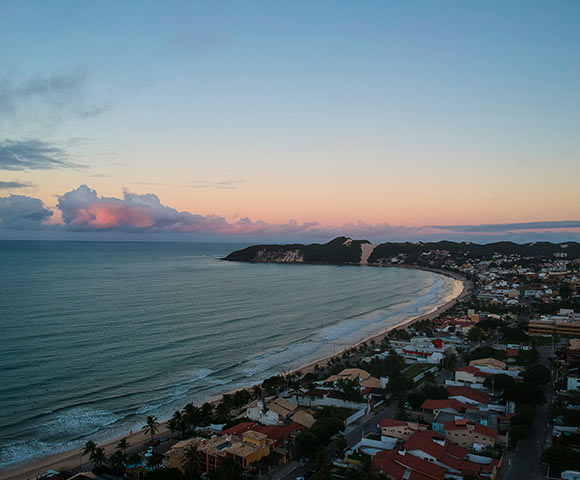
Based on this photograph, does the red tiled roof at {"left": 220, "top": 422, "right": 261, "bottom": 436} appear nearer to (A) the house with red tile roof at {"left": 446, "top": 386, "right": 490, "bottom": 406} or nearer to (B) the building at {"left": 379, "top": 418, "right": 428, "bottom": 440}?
(B) the building at {"left": 379, "top": 418, "right": 428, "bottom": 440}

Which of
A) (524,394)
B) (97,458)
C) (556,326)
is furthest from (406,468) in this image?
(556,326)

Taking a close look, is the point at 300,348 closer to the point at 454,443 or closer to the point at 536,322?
the point at 454,443

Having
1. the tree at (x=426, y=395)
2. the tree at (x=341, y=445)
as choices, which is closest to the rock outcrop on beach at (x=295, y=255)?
the tree at (x=426, y=395)

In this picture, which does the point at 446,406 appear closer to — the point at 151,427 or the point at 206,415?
the point at 206,415

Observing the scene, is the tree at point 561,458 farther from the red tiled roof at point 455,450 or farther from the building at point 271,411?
the building at point 271,411

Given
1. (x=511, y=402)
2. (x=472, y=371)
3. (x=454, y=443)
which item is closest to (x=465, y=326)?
(x=472, y=371)
